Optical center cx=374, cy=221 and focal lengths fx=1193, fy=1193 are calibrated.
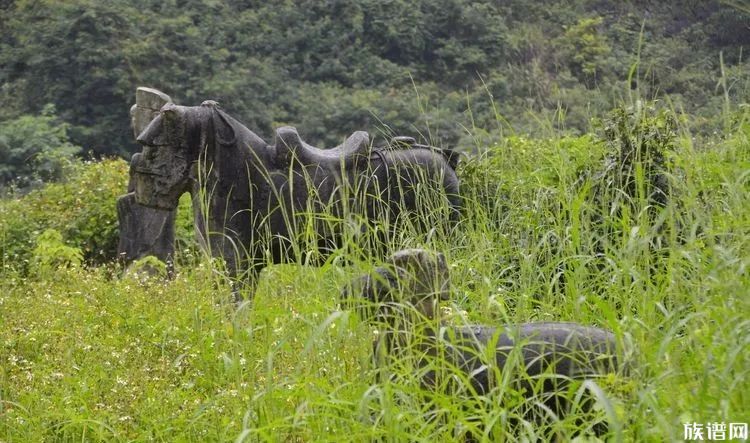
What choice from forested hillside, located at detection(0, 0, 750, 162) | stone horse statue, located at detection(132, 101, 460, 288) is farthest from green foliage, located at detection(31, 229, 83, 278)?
forested hillside, located at detection(0, 0, 750, 162)

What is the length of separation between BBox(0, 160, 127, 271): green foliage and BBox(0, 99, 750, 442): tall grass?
3.23 meters

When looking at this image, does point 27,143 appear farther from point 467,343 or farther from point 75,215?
point 467,343

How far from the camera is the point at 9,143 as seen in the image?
60.3 feet

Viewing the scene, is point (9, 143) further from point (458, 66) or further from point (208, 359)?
point (208, 359)

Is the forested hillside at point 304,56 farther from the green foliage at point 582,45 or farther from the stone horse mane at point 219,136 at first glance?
the stone horse mane at point 219,136

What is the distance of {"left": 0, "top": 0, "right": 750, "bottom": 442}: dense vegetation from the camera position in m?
3.34

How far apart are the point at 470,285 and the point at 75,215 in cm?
601

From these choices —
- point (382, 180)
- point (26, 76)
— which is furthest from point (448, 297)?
point (26, 76)

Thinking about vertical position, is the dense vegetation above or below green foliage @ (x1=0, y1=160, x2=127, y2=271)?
above

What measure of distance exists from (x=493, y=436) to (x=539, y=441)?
266 millimetres

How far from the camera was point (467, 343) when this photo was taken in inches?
149

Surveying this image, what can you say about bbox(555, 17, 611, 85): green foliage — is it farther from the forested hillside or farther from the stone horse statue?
the stone horse statue

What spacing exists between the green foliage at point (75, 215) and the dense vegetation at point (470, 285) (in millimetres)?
25

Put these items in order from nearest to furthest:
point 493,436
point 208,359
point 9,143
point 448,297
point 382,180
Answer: point 493,436
point 448,297
point 208,359
point 382,180
point 9,143
